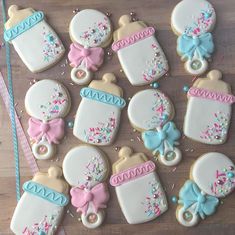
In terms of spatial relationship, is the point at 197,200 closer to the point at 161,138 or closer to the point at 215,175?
the point at 215,175

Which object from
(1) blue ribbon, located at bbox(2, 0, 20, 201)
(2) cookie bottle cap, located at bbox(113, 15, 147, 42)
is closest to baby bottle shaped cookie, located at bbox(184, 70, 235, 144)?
(2) cookie bottle cap, located at bbox(113, 15, 147, 42)

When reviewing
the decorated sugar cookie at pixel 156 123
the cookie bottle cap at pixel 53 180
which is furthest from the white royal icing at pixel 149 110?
the cookie bottle cap at pixel 53 180

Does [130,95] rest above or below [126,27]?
below

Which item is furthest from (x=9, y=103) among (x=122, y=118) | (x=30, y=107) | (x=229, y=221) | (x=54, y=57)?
(x=229, y=221)

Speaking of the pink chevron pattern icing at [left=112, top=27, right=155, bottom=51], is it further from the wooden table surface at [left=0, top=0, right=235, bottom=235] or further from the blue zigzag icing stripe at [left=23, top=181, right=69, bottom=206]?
the blue zigzag icing stripe at [left=23, top=181, right=69, bottom=206]

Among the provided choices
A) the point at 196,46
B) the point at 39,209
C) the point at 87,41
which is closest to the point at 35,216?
the point at 39,209

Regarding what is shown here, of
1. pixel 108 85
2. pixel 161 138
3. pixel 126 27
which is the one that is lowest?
pixel 161 138

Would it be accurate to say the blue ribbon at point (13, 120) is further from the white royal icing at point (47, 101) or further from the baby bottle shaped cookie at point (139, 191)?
the baby bottle shaped cookie at point (139, 191)
